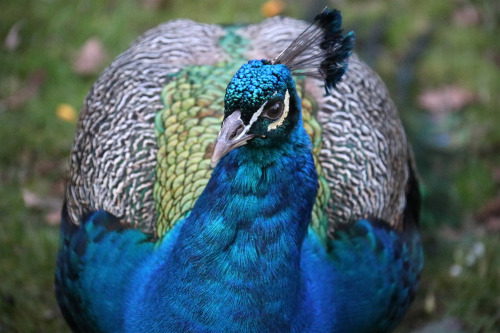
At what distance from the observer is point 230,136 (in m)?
1.53

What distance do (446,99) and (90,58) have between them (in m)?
1.90

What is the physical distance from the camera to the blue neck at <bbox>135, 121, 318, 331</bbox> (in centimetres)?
166

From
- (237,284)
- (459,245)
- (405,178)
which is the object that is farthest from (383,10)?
(237,284)

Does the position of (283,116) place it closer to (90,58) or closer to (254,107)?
(254,107)

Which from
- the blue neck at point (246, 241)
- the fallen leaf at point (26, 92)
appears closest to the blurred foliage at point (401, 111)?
the fallen leaf at point (26, 92)

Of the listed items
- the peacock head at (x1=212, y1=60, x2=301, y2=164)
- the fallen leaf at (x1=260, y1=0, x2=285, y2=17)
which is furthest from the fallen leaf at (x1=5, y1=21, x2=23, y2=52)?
the peacock head at (x1=212, y1=60, x2=301, y2=164)

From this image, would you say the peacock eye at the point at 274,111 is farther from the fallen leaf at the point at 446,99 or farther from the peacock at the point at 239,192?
the fallen leaf at the point at 446,99

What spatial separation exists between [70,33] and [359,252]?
2652mm

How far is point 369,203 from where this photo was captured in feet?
7.23

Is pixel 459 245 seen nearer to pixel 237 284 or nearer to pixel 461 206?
pixel 461 206

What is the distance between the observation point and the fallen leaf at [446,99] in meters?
3.71

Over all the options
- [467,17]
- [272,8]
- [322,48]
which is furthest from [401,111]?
[322,48]

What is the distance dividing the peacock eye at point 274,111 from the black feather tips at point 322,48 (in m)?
0.16

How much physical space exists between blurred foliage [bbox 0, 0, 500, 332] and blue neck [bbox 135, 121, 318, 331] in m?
1.22
